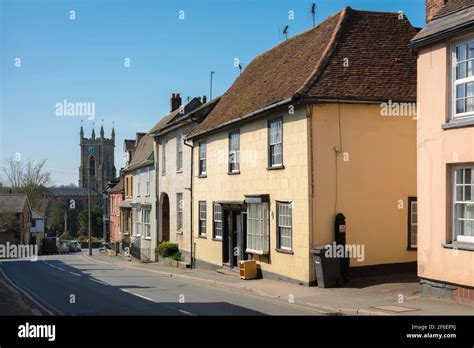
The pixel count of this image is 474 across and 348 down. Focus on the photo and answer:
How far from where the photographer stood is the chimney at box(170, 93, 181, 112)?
43281 mm

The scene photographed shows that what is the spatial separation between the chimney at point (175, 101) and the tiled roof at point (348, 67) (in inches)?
772

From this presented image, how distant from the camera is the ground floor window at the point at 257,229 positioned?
20558 mm

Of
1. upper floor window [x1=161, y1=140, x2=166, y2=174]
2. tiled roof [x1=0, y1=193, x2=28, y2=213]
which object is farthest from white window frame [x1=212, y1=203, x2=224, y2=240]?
tiled roof [x1=0, y1=193, x2=28, y2=213]

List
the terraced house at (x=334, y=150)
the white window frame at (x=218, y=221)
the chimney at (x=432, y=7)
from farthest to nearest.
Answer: the white window frame at (x=218, y=221) → the terraced house at (x=334, y=150) → the chimney at (x=432, y=7)

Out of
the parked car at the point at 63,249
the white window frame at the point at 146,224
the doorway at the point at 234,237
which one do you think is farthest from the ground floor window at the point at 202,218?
the parked car at the point at 63,249

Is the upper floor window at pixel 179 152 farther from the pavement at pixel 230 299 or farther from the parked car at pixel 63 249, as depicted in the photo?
the parked car at pixel 63 249

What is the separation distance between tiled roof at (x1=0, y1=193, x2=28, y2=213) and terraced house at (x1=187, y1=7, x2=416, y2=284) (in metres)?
53.6

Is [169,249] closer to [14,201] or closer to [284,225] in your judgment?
[284,225]

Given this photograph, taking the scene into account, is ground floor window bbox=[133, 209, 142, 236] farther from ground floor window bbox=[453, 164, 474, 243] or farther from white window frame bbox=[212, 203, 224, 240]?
ground floor window bbox=[453, 164, 474, 243]

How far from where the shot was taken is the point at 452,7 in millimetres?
14398

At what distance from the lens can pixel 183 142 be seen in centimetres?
3094

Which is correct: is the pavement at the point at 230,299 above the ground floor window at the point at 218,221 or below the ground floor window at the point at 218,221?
below

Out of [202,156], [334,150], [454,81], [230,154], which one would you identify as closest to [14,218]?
[202,156]
